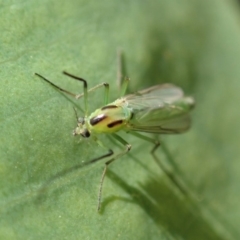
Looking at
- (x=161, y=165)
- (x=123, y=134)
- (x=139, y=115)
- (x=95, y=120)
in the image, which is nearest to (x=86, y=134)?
(x=95, y=120)

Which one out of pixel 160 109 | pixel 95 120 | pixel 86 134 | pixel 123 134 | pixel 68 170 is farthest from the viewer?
pixel 160 109

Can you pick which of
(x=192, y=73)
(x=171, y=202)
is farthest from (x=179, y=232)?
(x=192, y=73)

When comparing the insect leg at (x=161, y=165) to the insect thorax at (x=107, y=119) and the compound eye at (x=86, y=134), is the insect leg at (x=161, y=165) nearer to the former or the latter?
the insect thorax at (x=107, y=119)

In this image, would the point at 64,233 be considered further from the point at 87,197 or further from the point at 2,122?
the point at 2,122

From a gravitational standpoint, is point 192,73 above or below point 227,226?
above

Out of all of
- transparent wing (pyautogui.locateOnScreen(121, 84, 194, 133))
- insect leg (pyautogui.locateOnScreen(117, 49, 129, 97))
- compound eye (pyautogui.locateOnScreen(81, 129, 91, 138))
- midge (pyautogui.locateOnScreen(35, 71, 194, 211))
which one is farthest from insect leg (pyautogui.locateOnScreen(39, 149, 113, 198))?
insect leg (pyautogui.locateOnScreen(117, 49, 129, 97))

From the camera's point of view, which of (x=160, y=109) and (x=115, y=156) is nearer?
(x=115, y=156)

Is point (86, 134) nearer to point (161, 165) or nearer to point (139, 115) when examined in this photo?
point (139, 115)
